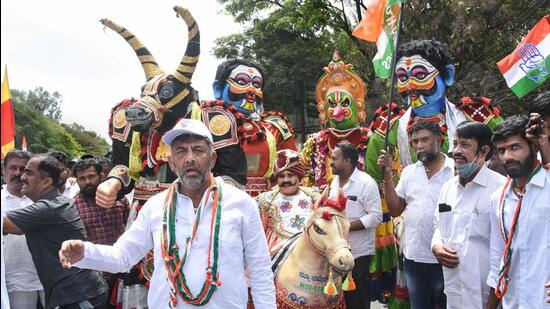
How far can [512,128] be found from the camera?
3252 millimetres

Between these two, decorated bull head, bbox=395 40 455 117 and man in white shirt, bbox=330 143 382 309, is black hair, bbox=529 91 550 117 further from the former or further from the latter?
decorated bull head, bbox=395 40 455 117

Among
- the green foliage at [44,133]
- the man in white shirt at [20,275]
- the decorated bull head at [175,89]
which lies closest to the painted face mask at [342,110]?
the decorated bull head at [175,89]

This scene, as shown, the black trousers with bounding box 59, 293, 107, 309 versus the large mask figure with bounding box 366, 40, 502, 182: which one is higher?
the large mask figure with bounding box 366, 40, 502, 182

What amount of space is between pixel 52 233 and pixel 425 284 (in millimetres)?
2816

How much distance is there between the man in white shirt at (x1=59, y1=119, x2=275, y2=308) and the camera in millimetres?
2799

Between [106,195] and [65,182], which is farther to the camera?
[65,182]

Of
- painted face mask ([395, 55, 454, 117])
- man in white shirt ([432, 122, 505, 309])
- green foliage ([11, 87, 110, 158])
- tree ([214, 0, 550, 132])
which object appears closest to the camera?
man in white shirt ([432, 122, 505, 309])

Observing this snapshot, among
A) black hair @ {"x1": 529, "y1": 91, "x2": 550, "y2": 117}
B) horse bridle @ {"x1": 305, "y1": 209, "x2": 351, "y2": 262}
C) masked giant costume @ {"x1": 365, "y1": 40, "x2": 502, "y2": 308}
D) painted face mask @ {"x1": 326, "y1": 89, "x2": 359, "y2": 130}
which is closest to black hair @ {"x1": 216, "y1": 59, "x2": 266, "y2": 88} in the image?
painted face mask @ {"x1": 326, "y1": 89, "x2": 359, "y2": 130}

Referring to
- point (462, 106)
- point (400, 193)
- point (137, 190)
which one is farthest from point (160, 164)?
point (462, 106)

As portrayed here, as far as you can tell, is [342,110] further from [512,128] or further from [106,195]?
[512,128]

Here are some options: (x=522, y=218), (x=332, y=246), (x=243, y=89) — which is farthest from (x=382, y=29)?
(x=522, y=218)

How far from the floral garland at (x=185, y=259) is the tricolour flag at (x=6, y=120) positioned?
0.83 m

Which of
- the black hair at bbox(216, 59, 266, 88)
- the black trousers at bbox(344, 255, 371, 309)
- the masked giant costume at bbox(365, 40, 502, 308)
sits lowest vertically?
the black trousers at bbox(344, 255, 371, 309)

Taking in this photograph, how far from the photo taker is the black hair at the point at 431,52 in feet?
19.9
